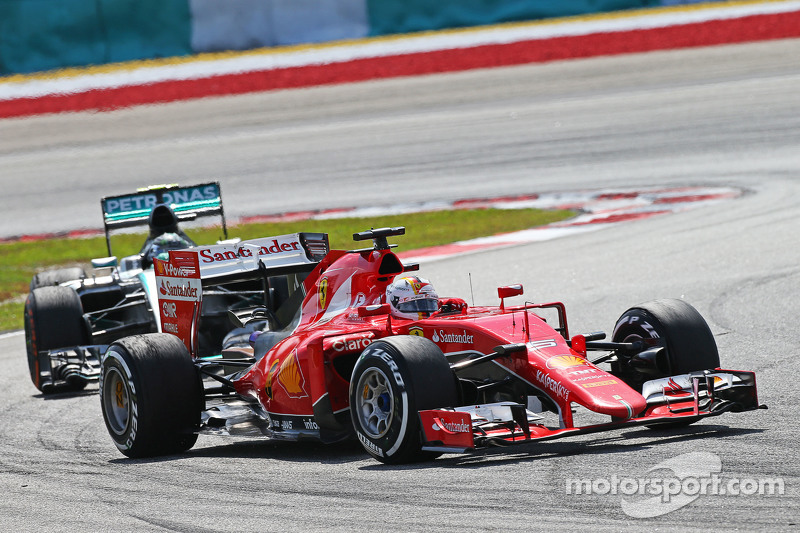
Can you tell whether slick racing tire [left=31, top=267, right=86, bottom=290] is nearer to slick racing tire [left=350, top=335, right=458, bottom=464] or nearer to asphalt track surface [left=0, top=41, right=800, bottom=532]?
asphalt track surface [left=0, top=41, right=800, bottom=532]

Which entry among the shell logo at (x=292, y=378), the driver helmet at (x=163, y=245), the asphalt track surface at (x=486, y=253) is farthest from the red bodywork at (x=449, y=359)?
the driver helmet at (x=163, y=245)

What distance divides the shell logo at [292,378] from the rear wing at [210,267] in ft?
5.05

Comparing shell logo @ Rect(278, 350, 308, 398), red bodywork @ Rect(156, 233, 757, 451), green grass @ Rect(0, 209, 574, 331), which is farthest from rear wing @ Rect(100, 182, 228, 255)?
shell logo @ Rect(278, 350, 308, 398)

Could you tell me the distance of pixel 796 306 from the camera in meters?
10.9

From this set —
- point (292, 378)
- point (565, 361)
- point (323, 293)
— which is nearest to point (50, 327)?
point (323, 293)

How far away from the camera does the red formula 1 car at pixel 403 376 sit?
6629mm

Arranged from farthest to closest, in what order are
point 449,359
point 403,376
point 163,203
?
point 163,203, point 449,359, point 403,376

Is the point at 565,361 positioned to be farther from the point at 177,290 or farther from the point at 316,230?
the point at 316,230

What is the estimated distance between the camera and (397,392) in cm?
664

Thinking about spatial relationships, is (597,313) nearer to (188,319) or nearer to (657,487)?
(188,319)

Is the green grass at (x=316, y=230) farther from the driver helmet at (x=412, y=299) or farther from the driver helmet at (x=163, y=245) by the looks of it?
the driver helmet at (x=412, y=299)

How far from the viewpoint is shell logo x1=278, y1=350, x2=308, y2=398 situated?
771cm

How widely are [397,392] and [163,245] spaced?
22.3ft

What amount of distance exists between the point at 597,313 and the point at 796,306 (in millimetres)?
1861
